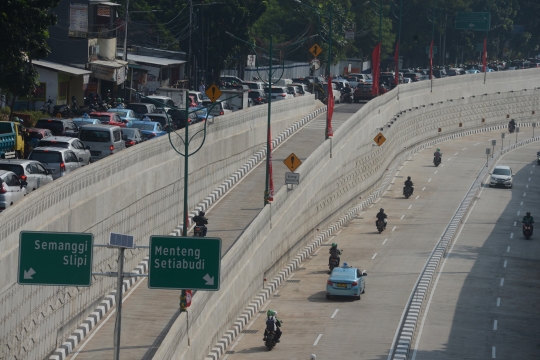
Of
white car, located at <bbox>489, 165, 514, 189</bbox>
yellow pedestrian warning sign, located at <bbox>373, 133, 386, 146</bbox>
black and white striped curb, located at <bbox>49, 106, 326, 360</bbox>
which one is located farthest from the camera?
white car, located at <bbox>489, 165, 514, 189</bbox>

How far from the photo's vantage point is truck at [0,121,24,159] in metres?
39.2

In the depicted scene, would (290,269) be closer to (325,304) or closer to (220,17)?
(325,304)

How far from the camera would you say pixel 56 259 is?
2014cm

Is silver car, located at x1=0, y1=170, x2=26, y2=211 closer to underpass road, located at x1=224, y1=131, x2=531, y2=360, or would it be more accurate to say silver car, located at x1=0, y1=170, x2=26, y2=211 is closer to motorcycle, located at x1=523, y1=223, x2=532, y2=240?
underpass road, located at x1=224, y1=131, x2=531, y2=360

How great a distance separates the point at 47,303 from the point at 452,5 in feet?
357

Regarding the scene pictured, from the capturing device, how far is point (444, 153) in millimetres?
89250

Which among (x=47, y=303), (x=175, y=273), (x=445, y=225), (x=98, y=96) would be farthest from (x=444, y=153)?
(x=175, y=273)

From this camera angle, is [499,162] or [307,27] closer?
[499,162]

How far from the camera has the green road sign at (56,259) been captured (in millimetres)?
20078

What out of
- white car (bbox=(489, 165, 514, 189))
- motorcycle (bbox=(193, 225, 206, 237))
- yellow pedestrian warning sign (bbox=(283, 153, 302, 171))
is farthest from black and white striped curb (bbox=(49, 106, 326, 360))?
white car (bbox=(489, 165, 514, 189))

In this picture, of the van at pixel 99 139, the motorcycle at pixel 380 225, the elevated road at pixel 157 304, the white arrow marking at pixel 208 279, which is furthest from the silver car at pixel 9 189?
the motorcycle at pixel 380 225

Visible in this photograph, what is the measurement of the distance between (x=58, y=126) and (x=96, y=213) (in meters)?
14.9

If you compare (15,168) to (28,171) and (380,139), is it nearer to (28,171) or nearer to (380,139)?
(28,171)

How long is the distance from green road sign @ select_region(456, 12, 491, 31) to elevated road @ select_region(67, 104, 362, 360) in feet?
254
